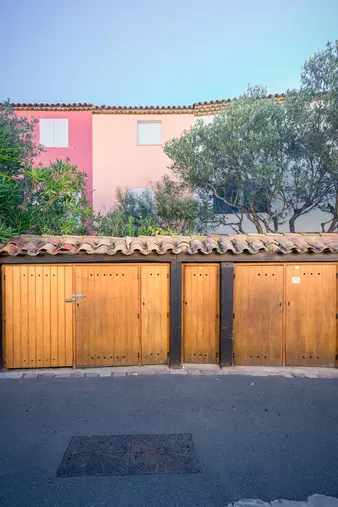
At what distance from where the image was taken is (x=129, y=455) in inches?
173

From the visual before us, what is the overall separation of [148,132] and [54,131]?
178 inches

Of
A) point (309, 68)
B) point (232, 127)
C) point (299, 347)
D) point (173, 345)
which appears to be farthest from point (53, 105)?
point (299, 347)

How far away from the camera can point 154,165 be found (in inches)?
672

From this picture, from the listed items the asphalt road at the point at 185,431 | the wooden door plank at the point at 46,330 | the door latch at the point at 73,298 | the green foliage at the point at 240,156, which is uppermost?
the green foliage at the point at 240,156

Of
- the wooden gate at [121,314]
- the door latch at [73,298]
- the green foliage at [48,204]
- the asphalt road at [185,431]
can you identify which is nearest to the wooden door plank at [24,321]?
the asphalt road at [185,431]

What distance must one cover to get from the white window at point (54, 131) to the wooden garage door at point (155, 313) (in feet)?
41.0

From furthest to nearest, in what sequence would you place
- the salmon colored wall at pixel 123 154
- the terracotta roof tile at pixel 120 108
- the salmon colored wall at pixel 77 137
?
the salmon colored wall at pixel 77 137
the salmon colored wall at pixel 123 154
the terracotta roof tile at pixel 120 108

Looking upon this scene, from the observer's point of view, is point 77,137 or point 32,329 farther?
point 77,137

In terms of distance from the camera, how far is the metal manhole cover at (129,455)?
410 cm

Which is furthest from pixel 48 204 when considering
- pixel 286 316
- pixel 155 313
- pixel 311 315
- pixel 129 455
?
pixel 129 455

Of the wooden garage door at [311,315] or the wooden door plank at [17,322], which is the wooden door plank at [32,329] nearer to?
the wooden door plank at [17,322]

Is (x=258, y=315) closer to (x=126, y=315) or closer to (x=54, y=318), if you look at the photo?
(x=126, y=315)

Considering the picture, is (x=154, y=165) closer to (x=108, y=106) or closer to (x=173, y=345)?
(x=108, y=106)

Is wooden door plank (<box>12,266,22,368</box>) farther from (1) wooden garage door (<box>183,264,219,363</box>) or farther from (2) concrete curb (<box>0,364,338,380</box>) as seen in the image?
(1) wooden garage door (<box>183,264,219,363</box>)
